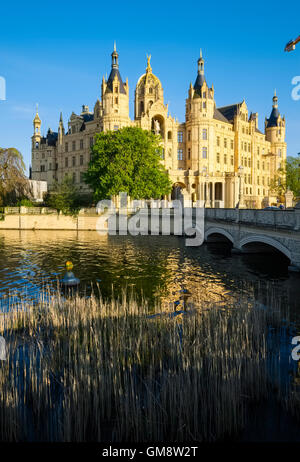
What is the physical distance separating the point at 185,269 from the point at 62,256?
10962 millimetres

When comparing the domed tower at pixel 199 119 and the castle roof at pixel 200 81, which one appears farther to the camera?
the castle roof at pixel 200 81

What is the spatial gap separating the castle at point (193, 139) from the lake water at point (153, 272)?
35.7 meters

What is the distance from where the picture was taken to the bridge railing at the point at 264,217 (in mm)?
18500

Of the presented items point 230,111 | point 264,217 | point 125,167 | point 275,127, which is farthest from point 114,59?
point 264,217

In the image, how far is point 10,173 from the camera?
43.8m

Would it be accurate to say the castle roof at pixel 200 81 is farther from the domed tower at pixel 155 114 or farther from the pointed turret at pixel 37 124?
the pointed turret at pixel 37 124

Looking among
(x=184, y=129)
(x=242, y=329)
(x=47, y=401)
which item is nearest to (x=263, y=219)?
(x=242, y=329)

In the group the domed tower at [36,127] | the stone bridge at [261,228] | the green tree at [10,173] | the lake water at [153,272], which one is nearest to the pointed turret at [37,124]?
the domed tower at [36,127]

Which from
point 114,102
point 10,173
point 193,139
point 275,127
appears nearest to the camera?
point 10,173

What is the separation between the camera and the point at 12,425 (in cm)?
568

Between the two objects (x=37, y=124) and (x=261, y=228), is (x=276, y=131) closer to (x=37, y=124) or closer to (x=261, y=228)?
(x=37, y=124)

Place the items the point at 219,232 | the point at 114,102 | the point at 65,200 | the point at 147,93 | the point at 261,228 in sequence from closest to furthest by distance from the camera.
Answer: the point at 261,228, the point at 219,232, the point at 65,200, the point at 114,102, the point at 147,93

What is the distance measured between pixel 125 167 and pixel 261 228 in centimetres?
3207

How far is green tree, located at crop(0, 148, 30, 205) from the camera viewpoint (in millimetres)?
43406
